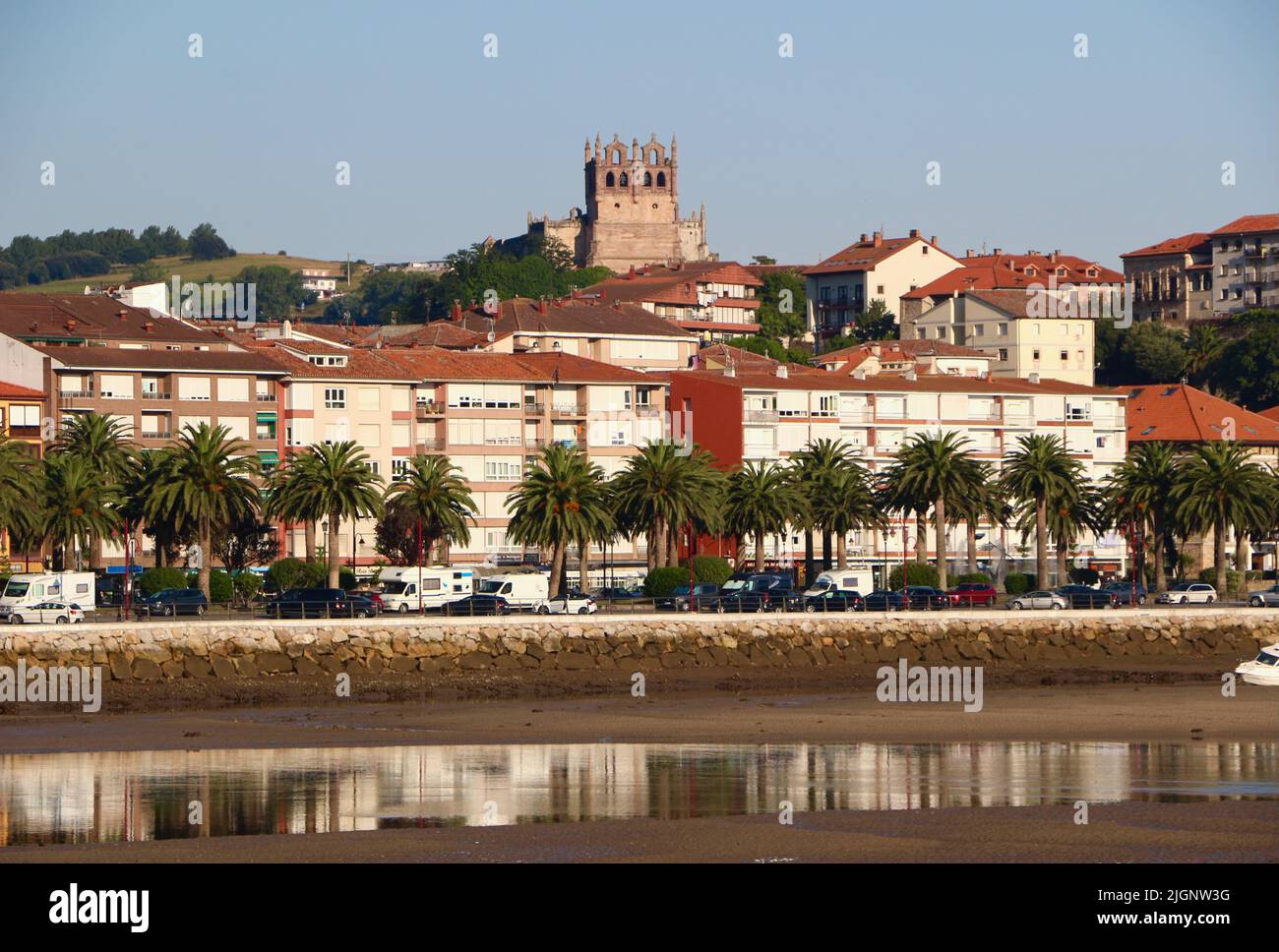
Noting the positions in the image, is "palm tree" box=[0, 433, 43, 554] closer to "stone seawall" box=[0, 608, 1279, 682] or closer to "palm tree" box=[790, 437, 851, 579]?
"stone seawall" box=[0, 608, 1279, 682]

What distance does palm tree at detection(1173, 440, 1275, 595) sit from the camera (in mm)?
103500

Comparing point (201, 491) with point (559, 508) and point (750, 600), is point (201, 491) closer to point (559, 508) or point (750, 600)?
point (559, 508)

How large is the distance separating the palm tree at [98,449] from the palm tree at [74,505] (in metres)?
2.21

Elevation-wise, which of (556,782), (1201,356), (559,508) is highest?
(1201,356)

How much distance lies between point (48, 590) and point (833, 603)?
98.2 ft

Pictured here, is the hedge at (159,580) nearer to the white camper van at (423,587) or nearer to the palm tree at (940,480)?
the white camper van at (423,587)

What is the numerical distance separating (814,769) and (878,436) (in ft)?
288

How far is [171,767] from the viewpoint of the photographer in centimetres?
4269

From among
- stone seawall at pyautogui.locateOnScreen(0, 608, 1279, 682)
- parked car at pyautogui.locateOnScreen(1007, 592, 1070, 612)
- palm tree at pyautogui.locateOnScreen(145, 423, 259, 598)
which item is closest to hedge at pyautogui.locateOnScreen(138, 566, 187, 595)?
palm tree at pyautogui.locateOnScreen(145, 423, 259, 598)

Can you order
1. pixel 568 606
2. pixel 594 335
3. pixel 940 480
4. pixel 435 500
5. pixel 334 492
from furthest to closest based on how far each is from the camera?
pixel 594 335 → pixel 940 480 → pixel 435 500 → pixel 334 492 → pixel 568 606

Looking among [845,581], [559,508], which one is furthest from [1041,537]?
[559,508]

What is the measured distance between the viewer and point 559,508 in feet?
308
